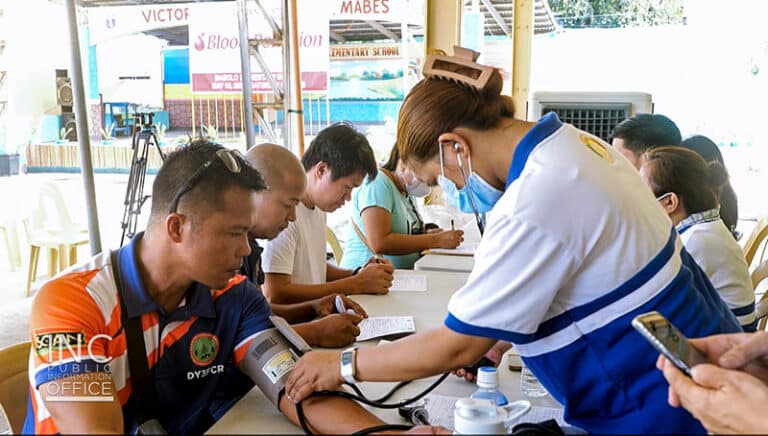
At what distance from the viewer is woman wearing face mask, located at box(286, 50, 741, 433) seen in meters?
1.07

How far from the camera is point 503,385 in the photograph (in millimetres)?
1584

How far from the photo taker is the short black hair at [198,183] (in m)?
1.35

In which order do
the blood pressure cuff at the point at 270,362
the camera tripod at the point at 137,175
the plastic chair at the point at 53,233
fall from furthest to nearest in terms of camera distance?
the plastic chair at the point at 53,233 → the camera tripod at the point at 137,175 → the blood pressure cuff at the point at 270,362

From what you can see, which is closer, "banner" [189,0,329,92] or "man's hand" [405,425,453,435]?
"man's hand" [405,425,453,435]

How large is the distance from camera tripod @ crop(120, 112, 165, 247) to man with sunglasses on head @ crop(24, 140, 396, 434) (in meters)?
1.74

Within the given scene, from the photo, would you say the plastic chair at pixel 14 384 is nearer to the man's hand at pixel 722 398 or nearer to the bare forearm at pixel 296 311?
the bare forearm at pixel 296 311

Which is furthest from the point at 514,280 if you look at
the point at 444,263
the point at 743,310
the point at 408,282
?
the point at 444,263

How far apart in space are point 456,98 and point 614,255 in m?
0.43

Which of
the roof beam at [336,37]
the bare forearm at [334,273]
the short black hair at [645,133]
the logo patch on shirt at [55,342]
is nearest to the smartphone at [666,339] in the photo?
the logo patch on shirt at [55,342]

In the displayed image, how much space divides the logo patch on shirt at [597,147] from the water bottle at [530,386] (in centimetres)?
57

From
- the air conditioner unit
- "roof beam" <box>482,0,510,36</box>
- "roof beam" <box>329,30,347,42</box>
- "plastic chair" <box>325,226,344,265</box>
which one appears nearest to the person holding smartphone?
the air conditioner unit

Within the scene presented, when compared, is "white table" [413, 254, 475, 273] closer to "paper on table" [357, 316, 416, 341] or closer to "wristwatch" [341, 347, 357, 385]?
"paper on table" [357, 316, 416, 341]

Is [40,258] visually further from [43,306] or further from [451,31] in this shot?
[451,31]

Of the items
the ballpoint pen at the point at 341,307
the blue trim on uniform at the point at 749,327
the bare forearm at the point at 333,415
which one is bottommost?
the blue trim on uniform at the point at 749,327
